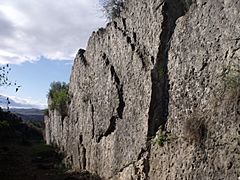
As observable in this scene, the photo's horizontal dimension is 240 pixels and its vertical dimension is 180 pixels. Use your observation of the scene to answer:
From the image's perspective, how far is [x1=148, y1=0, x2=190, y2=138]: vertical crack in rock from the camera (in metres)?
12.4

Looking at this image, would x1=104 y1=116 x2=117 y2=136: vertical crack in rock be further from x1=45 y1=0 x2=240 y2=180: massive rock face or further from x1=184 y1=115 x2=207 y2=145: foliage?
x1=184 y1=115 x2=207 y2=145: foliage

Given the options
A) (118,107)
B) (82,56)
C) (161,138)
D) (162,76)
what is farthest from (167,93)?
(82,56)

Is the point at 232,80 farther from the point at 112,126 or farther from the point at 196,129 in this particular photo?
the point at 112,126

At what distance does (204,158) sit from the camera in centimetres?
1011

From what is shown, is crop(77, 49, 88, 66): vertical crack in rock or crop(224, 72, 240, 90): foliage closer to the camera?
crop(224, 72, 240, 90): foliage

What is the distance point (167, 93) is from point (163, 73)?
0.59 m

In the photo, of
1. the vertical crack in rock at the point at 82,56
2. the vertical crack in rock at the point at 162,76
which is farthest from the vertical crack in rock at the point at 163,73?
the vertical crack in rock at the point at 82,56

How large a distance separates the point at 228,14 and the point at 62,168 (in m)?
14.7

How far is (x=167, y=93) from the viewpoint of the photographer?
12.3 m

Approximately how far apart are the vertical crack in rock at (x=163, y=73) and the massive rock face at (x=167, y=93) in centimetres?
3

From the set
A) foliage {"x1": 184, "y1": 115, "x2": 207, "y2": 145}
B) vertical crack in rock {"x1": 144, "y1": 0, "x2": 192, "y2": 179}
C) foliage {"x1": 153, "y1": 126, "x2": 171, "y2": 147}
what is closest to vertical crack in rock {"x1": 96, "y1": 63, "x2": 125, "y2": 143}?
vertical crack in rock {"x1": 144, "y1": 0, "x2": 192, "y2": 179}

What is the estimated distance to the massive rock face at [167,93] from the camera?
9.84 m

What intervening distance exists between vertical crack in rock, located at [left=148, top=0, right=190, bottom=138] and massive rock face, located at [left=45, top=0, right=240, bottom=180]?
0.09 ft

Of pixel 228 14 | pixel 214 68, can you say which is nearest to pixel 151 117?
pixel 214 68
